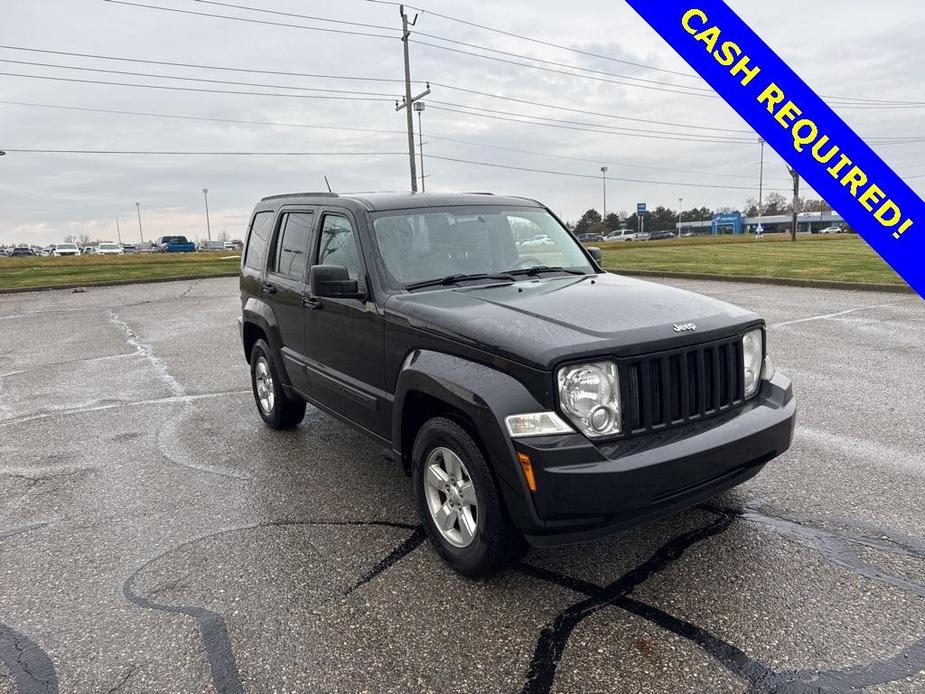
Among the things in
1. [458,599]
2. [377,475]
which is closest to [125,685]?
[458,599]

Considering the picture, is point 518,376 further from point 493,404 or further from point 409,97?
point 409,97

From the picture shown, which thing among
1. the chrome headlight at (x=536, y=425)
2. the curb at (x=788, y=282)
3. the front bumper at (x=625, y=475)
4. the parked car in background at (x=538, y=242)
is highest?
the parked car in background at (x=538, y=242)

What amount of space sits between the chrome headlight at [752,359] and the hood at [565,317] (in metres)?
0.10

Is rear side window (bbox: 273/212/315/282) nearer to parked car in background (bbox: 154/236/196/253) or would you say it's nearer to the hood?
the hood

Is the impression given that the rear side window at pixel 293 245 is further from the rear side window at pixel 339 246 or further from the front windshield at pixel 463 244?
the front windshield at pixel 463 244

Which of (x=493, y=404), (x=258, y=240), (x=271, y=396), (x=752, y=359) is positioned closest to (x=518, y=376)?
(x=493, y=404)

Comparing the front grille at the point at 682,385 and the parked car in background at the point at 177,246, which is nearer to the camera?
the front grille at the point at 682,385

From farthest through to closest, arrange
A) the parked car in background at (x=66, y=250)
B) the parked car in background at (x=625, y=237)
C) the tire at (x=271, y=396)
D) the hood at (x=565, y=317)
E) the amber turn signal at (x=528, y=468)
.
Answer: the parked car in background at (x=625, y=237)
the parked car in background at (x=66, y=250)
the tire at (x=271, y=396)
the hood at (x=565, y=317)
the amber turn signal at (x=528, y=468)

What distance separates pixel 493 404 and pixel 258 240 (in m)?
3.83

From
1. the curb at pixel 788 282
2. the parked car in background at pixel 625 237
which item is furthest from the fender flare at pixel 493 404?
the parked car in background at pixel 625 237

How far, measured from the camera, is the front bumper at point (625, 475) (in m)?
2.75

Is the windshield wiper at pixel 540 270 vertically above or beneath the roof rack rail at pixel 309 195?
beneath

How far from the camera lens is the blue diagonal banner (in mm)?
2170

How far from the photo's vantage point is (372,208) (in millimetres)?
4387
